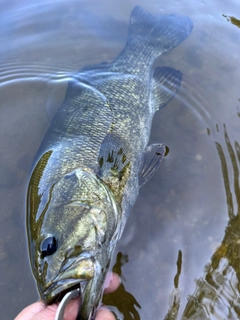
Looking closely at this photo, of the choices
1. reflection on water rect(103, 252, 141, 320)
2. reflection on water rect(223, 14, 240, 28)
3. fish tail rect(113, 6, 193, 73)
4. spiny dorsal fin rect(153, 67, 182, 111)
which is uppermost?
reflection on water rect(223, 14, 240, 28)

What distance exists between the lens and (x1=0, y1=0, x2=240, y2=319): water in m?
2.48

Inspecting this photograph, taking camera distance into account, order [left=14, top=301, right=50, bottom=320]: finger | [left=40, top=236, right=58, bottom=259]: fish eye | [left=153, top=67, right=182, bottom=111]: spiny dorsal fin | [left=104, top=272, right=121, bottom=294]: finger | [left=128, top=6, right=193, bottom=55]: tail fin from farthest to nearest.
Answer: [left=128, top=6, right=193, bottom=55]: tail fin
[left=153, top=67, right=182, bottom=111]: spiny dorsal fin
[left=104, top=272, right=121, bottom=294]: finger
[left=40, top=236, right=58, bottom=259]: fish eye
[left=14, top=301, right=50, bottom=320]: finger

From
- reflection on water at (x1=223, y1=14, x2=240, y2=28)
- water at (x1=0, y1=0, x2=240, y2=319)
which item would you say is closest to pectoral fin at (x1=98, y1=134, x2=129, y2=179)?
water at (x1=0, y1=0, x2=240, y2=319)

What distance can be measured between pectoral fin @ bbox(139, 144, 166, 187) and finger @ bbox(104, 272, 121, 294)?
2.72 ft

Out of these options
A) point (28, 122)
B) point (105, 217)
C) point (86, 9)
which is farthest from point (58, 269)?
point (86, 9)

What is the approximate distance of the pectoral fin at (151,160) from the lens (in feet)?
9.53

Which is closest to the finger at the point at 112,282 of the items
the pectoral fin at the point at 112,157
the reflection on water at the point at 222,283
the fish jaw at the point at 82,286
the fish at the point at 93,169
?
the fish at the point at 93,169

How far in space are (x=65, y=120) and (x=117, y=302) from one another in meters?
1.62

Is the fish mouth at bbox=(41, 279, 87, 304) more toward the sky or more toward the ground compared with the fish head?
more toward the ground

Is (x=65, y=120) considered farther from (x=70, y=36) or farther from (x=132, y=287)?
(x=70, y=36)

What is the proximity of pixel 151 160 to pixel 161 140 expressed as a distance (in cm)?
45

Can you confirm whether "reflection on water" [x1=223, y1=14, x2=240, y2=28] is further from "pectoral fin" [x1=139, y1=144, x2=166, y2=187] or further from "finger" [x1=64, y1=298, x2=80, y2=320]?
"finger" [x1=64, y1=298, x2=80, y2=320]

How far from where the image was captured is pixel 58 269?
1836 millimetres

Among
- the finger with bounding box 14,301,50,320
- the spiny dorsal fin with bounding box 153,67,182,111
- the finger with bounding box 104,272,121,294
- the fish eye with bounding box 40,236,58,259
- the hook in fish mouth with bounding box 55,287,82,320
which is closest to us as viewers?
the hook in fish mouth with bounding box 55,287,82,320
